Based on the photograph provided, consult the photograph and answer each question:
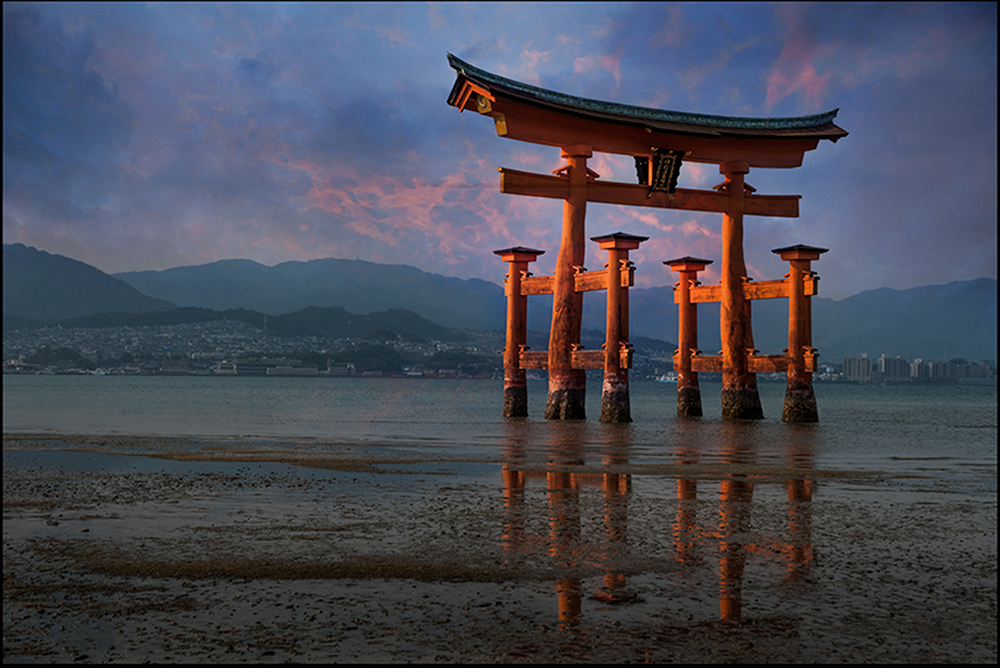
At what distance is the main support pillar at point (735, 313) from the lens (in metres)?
31.2

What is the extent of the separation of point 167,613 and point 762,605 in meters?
3.81

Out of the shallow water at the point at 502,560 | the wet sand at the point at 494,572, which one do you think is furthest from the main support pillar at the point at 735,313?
the wet sand at the point at 494,572

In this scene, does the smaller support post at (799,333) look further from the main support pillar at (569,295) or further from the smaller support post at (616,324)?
the main support pillar at (569,295)

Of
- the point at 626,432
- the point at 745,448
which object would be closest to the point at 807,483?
the point at 745,448

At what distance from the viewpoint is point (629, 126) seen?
28719mm

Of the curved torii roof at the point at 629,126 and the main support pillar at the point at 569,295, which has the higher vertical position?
the curved torii roof at the point at 629,126

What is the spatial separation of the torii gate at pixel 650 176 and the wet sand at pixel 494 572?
17.5 m

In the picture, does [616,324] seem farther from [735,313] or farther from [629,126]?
[629,126]

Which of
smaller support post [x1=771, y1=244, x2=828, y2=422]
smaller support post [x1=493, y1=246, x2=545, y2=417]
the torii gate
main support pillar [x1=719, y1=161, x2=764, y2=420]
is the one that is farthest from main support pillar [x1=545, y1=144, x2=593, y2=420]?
smaller support post [x1=771, y1=244, x2=828, y2=422]

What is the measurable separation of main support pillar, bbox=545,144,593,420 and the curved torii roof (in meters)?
1.08

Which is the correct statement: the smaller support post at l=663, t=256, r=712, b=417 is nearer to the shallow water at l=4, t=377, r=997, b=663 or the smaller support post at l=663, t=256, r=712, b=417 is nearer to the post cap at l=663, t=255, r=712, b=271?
the post cap at l=663, t=255, r=712, b=271

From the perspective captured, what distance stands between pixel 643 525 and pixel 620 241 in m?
19.7

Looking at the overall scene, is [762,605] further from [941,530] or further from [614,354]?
[614,354]

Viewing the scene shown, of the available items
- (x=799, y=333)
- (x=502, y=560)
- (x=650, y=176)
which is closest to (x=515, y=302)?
(x=650, y=176)
